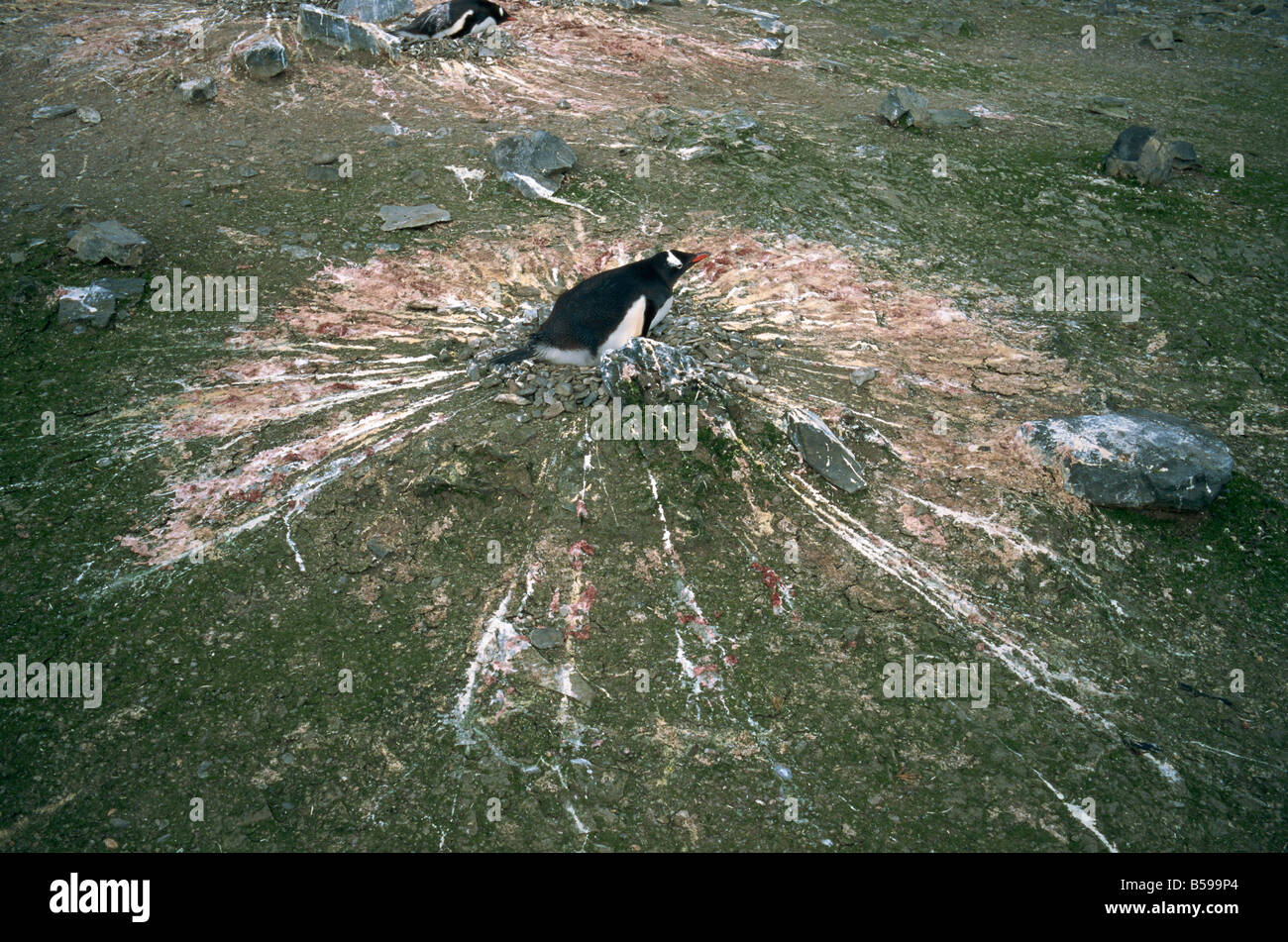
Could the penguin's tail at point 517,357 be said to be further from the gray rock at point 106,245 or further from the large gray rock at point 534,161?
the gray rock at point 106,245

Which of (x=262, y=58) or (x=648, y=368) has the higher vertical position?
(x=262, y=58)

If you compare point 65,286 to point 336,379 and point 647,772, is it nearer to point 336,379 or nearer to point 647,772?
point 336,379

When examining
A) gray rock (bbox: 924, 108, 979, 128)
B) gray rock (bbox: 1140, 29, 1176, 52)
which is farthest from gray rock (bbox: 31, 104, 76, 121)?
gray rock (bbox: 1140, 29, 1176, 52)

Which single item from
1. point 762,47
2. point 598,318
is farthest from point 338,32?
point 598,318

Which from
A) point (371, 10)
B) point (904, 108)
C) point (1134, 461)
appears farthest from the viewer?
point (371, 10)

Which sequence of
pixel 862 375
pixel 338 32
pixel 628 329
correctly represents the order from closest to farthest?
1. pixel 628 329
2. pixel 862 375
3. pixel 338 32

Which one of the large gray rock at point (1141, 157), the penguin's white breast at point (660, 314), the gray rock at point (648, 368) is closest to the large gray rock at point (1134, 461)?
the gray rock at point (648, 368)

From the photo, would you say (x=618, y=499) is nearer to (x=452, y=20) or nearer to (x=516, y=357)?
(x=516, y=357)
